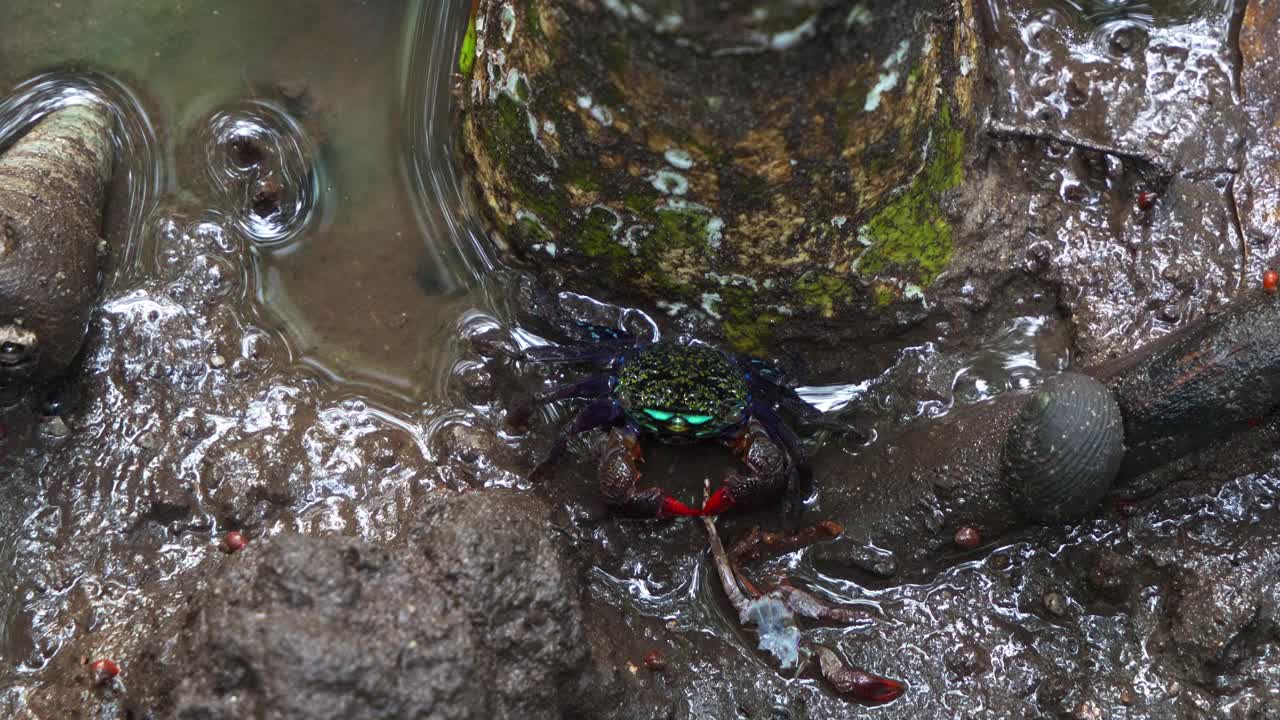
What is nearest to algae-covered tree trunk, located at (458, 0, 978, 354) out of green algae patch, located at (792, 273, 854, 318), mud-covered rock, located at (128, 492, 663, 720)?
green algae patch, located at (792, 273, 854, 318)

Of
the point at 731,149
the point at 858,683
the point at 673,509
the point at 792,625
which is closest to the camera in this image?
the point at 731,149

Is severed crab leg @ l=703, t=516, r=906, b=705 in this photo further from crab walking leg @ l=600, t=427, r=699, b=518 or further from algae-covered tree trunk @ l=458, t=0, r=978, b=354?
algae-covered tree trunk @ l=458, t=0, r=978, b=354

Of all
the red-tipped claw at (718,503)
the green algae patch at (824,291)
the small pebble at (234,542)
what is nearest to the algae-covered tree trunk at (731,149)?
the green algae patch at (824,291)

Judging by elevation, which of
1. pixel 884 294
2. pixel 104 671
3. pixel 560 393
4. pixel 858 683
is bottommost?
pixel 858 683

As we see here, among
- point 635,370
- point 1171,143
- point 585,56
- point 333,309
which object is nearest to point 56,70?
point 333,309

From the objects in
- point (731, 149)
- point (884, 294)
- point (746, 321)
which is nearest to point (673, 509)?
point (746, 321)

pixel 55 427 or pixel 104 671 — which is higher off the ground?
pixel 55 427

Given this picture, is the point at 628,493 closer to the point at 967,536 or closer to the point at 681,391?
the point at 681,391

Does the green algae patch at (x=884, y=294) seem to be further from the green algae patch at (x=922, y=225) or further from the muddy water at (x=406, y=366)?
the muddy water at (x=406, y=366)
